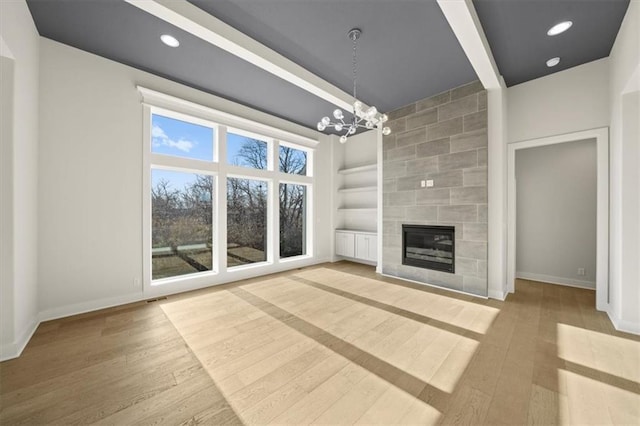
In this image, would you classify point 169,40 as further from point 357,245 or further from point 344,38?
point 357,245

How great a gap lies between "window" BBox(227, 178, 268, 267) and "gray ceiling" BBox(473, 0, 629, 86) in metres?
4.31

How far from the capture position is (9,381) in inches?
72.5

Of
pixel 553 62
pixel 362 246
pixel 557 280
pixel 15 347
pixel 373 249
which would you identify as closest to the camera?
pixel 15 347

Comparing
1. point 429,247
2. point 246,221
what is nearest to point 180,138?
point 246,221

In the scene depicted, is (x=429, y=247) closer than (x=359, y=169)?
Yes

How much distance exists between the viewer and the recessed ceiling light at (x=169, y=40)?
9.27 ft

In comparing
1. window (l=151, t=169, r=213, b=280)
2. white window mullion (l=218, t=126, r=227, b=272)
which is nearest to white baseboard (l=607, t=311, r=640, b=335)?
white window mullion (l=218, t=126, r=227, b=272)

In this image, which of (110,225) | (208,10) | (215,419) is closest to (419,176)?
(208,10)

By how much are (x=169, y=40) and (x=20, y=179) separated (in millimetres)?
2135

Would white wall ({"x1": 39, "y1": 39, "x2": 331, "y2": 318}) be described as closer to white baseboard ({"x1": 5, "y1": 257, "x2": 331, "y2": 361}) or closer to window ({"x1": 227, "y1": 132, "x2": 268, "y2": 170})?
white baseboard ({"x1": 5, "y1": 257, "x2": 331, "y2": 361})

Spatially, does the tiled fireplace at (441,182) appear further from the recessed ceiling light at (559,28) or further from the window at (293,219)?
the window at (293,219)

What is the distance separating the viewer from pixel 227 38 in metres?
2.64

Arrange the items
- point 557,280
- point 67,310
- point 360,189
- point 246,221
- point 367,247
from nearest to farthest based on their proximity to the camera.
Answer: point 67,310, point 557,280, point 246,221, point 367,247, point 360,189

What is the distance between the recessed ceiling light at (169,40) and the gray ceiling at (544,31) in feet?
10.8
